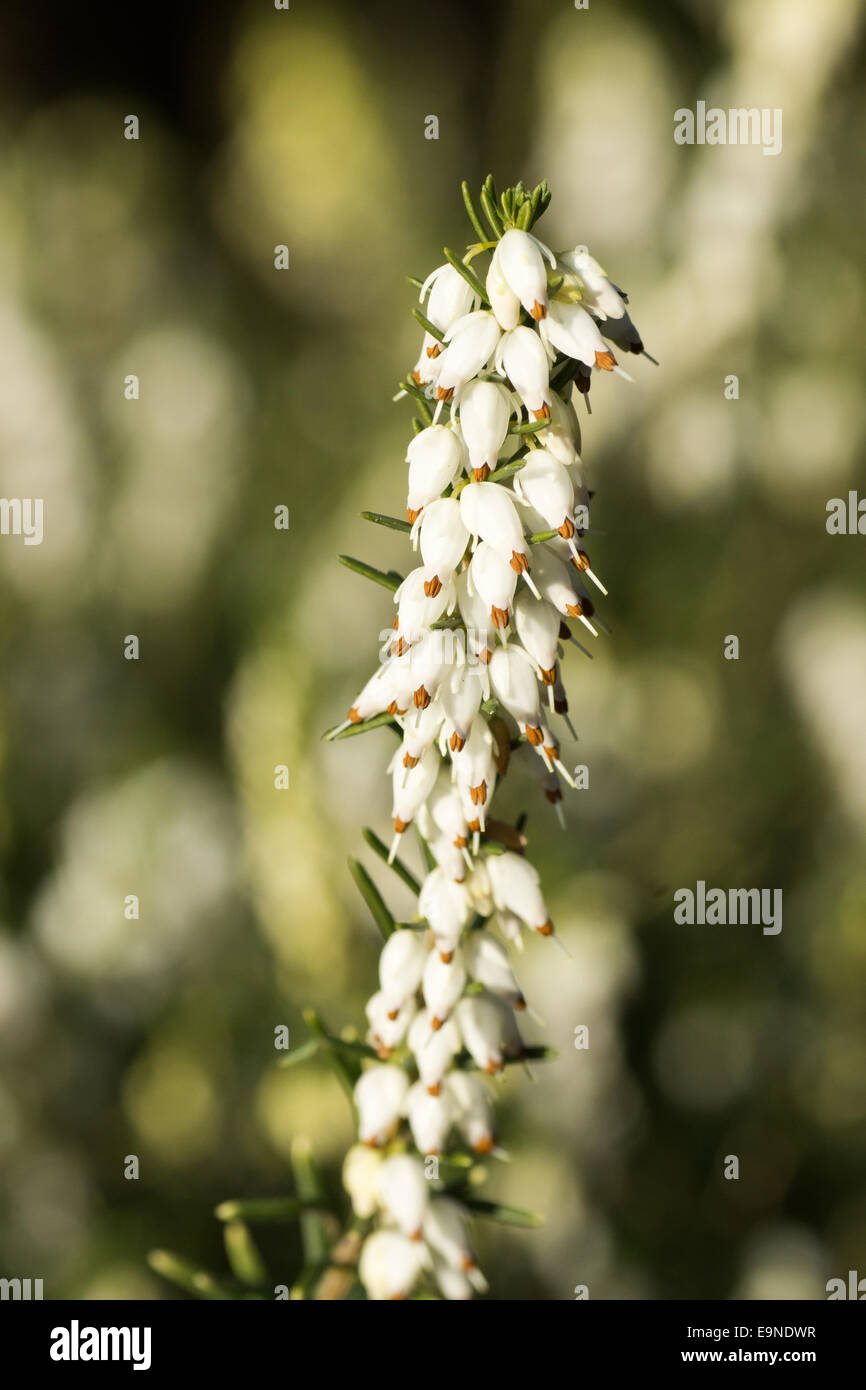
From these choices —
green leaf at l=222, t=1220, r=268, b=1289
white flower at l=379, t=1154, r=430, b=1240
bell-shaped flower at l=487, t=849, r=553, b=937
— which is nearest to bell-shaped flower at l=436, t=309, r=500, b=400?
bell-shaped flower at l=487, t=849, r=553, b=937

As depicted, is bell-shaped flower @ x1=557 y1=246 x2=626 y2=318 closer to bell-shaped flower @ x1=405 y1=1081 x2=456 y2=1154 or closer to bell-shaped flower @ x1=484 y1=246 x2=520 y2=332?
bell-shaped flower @ x1=484 y1=246 x2=520 y2=332

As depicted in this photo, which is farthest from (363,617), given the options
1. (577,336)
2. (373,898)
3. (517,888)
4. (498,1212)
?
(577,336)

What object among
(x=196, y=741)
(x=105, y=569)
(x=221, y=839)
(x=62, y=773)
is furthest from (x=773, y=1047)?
(x=105, y=569)

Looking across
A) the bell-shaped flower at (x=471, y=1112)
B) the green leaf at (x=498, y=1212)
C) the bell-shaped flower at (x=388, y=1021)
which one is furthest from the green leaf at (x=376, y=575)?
the green leaf at (x=498, y=1212)

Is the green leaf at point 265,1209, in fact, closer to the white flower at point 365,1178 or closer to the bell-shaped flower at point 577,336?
the white flower at point 365,1178

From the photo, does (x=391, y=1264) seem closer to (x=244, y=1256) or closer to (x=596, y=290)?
(x=244, y=1256)

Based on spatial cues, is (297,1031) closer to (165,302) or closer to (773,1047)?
(773,1047)
